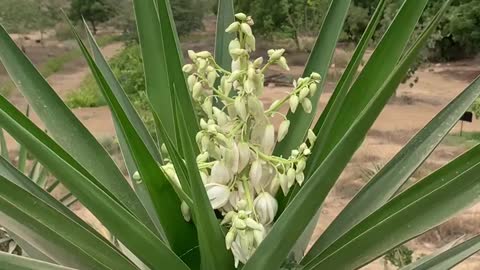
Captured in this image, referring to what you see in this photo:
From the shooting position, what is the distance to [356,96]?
0.70 m

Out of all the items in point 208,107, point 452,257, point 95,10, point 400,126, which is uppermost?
point 208,107

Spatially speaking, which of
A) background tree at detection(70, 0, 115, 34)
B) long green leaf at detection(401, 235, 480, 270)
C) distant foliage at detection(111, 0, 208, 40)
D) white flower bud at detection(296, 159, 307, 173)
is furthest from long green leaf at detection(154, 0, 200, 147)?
background tree at detection(70, 0, 115, 34)

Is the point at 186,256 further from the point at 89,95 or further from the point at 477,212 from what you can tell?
the point at 89,95

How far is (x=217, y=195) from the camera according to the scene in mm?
646

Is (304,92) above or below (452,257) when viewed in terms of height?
above

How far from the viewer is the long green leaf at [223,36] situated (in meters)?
0.88

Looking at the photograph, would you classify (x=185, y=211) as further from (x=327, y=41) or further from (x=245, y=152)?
(x=327, y=41)

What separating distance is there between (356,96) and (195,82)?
0.16 m

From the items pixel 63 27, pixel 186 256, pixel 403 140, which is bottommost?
pixel 63 27

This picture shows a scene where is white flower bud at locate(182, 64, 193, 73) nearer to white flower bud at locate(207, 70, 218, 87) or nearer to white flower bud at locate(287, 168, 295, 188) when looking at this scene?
white flower bud at locate(207, 70, 218, 87)

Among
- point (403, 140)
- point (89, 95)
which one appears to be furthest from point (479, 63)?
point (89, 95)

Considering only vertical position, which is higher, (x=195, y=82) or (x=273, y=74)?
(x=195, y=82)

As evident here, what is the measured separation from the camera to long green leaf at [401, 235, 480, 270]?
0.65m

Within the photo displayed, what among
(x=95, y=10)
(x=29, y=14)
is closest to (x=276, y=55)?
(x=29, y=14)
